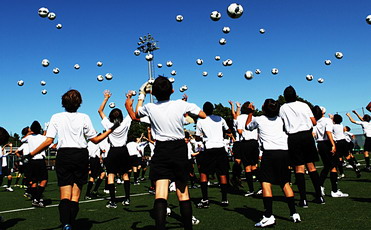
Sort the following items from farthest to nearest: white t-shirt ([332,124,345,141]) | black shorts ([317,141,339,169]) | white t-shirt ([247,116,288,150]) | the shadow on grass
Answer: white t-shirt ([332,124,345,141]) < black shorts ([317,141,339,169]) < the shadow on grass < white t-shirt ([247,116,288,150])

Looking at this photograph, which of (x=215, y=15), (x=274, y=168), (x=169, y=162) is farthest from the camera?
(x=215, y=15)

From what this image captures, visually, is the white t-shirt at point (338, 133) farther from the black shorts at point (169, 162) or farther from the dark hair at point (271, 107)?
the black shorts at point (169, 162)

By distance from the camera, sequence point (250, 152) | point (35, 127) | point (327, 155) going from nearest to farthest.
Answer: point (327, 155) < point (35, 127) < point (250, 152)

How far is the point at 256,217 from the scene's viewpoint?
6051mm

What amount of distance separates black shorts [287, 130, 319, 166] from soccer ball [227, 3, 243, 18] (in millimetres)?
6453

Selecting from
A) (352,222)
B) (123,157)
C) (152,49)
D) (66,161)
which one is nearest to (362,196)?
(352,222)

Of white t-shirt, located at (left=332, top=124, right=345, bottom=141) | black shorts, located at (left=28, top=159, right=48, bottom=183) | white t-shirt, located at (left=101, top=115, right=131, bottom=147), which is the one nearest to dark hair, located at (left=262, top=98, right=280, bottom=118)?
white t-shirt, located at (left=101, top=115, right=131, bottom=147)

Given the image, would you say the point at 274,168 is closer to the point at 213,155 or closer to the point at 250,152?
the point at 213,155

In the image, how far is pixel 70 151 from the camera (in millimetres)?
4879

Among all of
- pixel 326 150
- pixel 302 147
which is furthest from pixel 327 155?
pixel 302 147

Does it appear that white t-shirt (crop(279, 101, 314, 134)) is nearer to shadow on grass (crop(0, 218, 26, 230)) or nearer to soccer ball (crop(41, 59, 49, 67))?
shadow on grass (crop(0, 218, 26, 230))

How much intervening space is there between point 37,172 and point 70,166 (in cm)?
567

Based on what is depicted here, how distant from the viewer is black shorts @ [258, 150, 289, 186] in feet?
17.7

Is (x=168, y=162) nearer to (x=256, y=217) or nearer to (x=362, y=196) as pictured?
(x=256, y=217)
